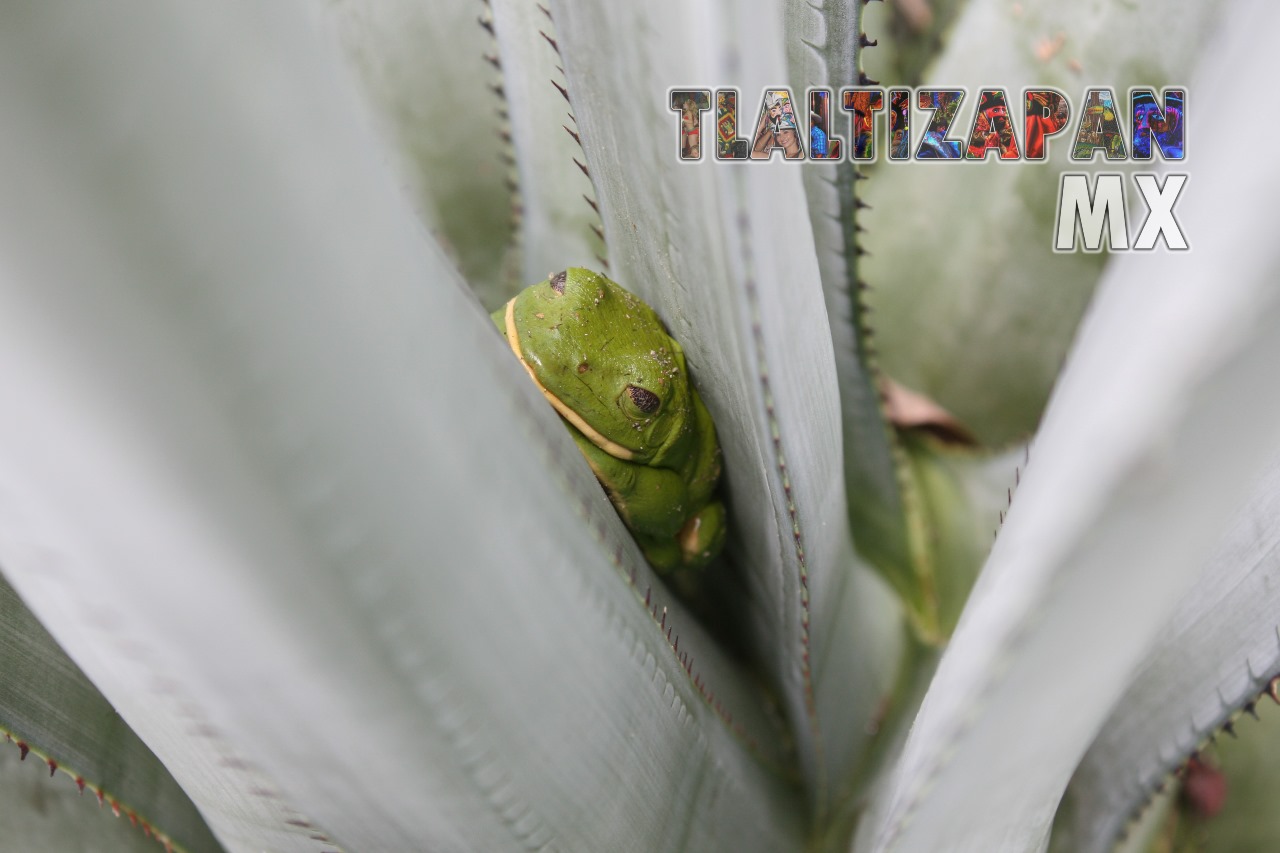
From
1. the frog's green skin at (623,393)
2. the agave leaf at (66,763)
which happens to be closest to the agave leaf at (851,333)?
the frog's green skin at (623,393)

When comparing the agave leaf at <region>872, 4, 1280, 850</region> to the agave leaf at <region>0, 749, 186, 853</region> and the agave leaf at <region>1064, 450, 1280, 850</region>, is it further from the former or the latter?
the agave leaf at <region>0, 749, 186, 853</region>

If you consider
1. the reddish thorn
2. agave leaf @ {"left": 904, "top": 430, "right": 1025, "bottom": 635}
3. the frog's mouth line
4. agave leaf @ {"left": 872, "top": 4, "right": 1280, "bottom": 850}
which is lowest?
the reddish thorn

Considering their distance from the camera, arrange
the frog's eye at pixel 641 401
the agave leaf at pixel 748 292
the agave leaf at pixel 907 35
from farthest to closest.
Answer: the agave leaf at pixel 907 35 < the frog's eye at pixel 641 401 < the agave leaf at pixel 748 292

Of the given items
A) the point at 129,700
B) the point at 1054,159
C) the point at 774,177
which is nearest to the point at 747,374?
the point at 774,177

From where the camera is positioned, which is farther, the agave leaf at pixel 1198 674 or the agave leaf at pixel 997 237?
the agave leaf at pixel 997 237

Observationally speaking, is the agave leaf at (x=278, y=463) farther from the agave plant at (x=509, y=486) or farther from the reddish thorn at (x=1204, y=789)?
the reddish thorn at (x=1204, y=789)

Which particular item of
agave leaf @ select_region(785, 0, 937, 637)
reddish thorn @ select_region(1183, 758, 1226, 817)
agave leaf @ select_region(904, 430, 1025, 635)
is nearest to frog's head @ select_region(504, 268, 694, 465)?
agave leaf @ select_region(785, 0, 937, 637)
